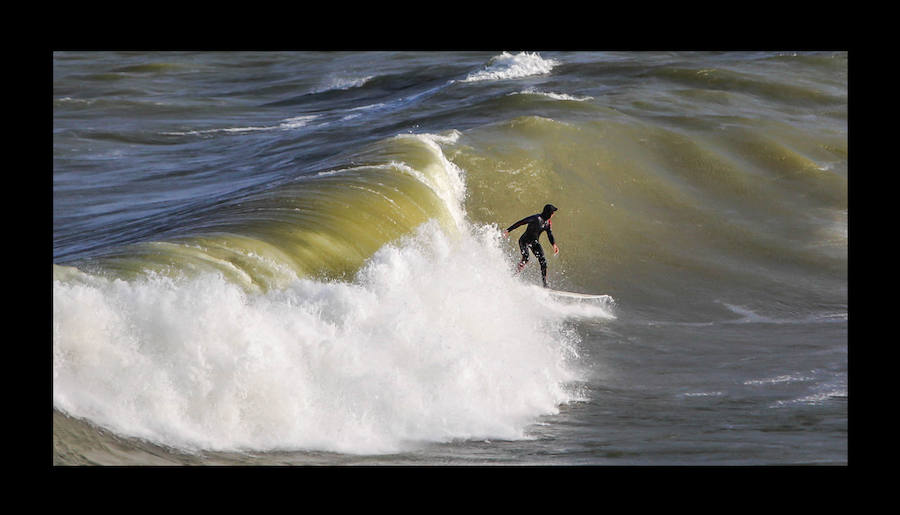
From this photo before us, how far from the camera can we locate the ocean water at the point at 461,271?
24.0ft

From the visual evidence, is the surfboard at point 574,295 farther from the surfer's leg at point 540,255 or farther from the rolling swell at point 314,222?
the rolling swell at point 314,222

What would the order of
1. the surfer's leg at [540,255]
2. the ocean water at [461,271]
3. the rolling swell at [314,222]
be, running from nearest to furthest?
the ocean water at [461,271], the rolling swell at [314,222], the surfer's leg at [540,255]

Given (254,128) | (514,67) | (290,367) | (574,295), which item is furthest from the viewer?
(514,67)

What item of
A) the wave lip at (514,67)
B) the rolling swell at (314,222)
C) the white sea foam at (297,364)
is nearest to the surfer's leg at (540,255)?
the rolling swell at (314,222)

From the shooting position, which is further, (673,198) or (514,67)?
(514,67)

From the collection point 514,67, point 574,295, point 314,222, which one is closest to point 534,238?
point 574,295

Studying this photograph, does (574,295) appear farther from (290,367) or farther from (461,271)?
(290,367)

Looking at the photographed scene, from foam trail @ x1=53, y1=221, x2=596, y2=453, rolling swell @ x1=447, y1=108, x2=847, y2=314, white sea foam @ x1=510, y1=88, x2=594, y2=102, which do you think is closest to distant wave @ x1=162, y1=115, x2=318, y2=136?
white sea foam @ x1=510, y1=88, x2=594, y2=102

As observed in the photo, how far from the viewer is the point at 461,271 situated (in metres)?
11.9

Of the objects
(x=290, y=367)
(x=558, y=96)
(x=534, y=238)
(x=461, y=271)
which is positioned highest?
(x=558, y=96)

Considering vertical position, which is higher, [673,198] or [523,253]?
[673,198]

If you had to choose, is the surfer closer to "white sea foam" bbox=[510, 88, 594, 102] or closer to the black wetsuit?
the black wetsuit
